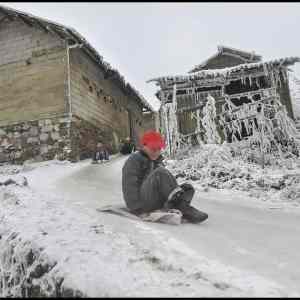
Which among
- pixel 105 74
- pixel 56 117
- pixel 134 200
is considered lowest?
pixel 134 200

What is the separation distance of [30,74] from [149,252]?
12.7 meters

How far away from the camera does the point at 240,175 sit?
7805mm

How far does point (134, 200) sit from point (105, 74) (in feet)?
45.2

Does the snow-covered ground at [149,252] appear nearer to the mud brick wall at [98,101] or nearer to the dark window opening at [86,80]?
the mud brick wall at [98,101]

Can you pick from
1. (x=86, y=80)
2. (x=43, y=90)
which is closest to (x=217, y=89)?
(x=86, y=80)

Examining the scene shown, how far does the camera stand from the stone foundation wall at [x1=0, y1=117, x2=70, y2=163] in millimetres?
13242

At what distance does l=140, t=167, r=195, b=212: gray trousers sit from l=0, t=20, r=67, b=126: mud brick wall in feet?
32.8

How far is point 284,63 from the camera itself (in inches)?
567

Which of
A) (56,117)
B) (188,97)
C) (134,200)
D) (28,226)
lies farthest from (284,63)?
(28,226)

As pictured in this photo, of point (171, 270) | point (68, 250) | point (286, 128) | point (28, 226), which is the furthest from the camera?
point (286, 128)

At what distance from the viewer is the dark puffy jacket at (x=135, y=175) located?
13.4 feet

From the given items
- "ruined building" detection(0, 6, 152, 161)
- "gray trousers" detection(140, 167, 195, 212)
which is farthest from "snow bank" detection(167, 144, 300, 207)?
"ruined building" detection(0, 6, 152, 161)

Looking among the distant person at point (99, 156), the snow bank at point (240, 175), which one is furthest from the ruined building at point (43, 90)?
the snow bank at point (240, 175)

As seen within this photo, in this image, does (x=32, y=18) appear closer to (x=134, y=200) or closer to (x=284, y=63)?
(x=284, y=63)
